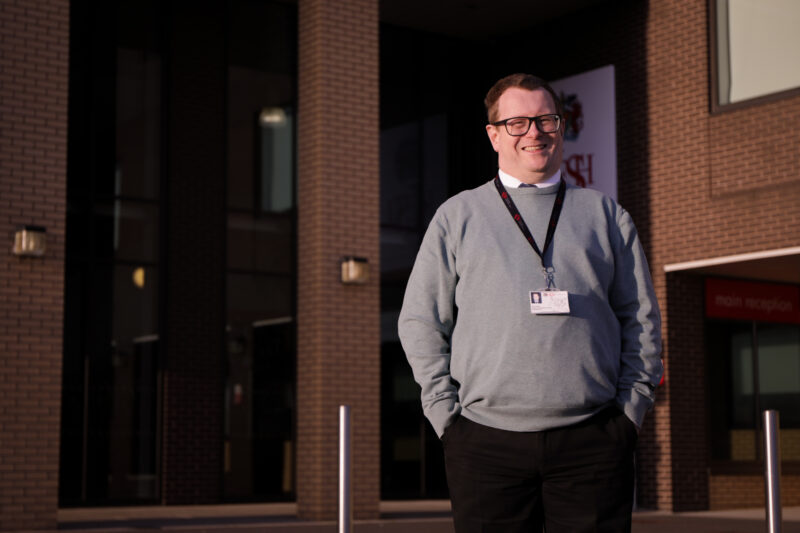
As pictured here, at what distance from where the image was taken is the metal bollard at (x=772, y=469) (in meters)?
7.30

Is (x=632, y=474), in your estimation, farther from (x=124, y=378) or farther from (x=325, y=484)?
(x=124, y=378)

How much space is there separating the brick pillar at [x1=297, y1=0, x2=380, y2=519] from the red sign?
17.3ft

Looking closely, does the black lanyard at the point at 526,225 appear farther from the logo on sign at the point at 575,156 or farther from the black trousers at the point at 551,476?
the logo on sign at the point at 575,156

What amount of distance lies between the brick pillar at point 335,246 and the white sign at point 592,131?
3437 mm

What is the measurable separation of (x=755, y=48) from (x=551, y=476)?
12424mm

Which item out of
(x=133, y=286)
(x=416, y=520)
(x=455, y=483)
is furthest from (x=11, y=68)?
(x=455, y=483)

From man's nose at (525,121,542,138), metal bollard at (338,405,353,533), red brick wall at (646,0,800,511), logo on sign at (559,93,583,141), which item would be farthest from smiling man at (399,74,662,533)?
logo on sign at (559,93,583,141)

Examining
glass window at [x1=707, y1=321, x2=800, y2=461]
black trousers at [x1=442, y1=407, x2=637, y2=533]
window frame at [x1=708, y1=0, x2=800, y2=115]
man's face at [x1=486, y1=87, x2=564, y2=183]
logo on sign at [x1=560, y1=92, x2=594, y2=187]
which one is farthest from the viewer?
glass window at [x1=707, y1=321, x2=800, y2=461]

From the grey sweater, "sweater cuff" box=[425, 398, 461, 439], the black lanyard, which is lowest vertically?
"sweater cuff" box=[425, 398, 461, 439]

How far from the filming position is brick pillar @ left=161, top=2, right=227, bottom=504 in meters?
15.3

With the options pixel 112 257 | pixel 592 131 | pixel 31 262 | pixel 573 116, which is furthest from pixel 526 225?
pixel 573 116

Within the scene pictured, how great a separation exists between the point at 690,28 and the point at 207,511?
8.95 m

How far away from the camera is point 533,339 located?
3166 mm

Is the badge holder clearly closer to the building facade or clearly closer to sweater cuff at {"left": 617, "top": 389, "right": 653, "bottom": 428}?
sweater cuff at {"left": 617, "top": 389, "right": 653, "bottom": 428}
